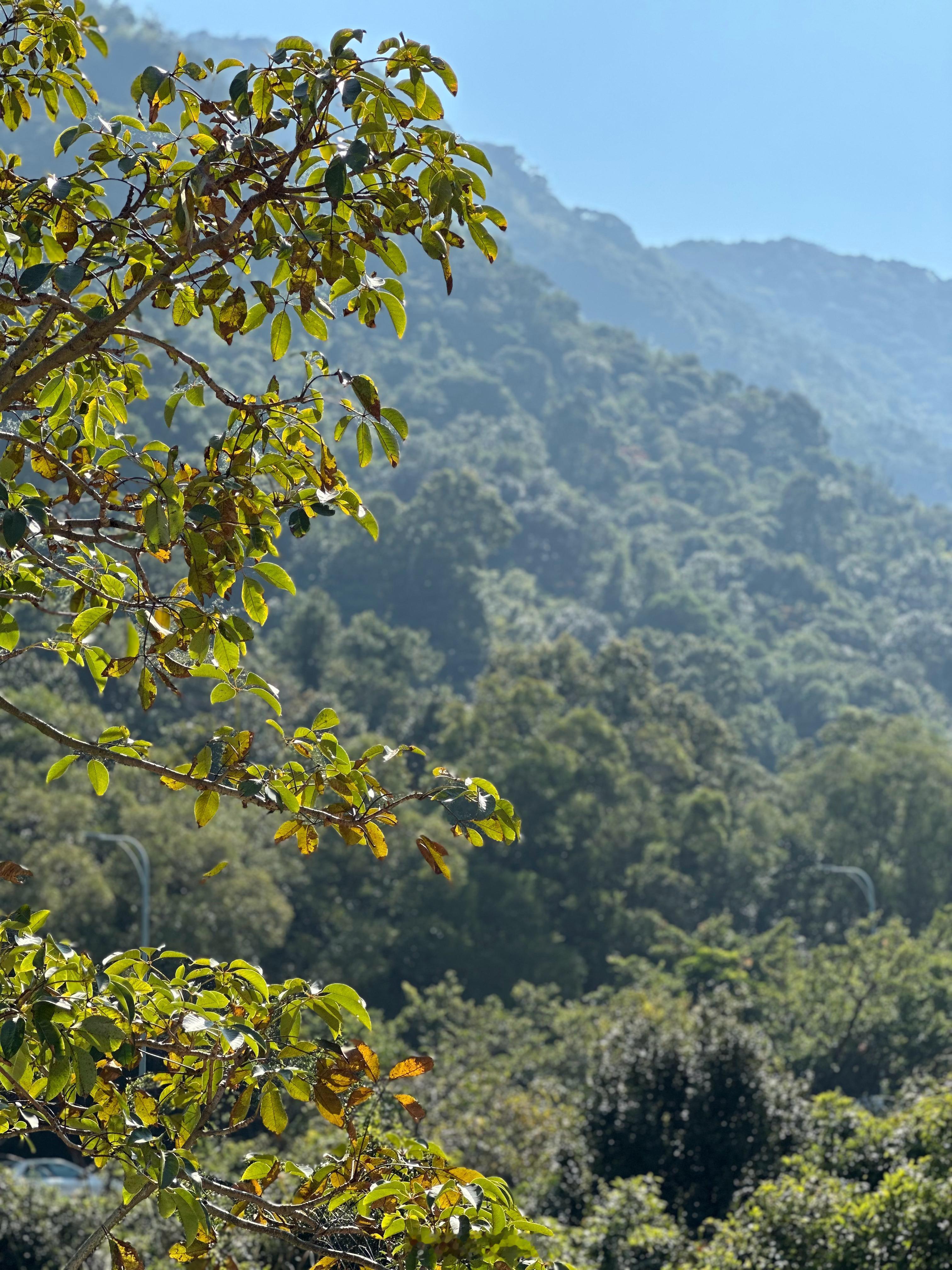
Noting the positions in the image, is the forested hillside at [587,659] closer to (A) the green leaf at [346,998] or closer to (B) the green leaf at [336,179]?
(B) the green leaf at [336,179]

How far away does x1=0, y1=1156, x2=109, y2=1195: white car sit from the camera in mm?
16156

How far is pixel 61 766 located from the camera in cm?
277

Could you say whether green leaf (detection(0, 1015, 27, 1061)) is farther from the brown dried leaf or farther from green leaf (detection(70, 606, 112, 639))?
green leaf (detection(70, 606, 112, 639))

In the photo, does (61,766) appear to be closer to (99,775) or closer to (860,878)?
(99,775)

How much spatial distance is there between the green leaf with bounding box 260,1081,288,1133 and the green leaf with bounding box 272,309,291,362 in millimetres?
1401

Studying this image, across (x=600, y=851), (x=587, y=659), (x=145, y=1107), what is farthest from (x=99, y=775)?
(x=587, y=659)

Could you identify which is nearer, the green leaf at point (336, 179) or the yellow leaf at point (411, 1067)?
the green leaf at point (336, 179)

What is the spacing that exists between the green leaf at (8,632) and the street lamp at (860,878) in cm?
2657

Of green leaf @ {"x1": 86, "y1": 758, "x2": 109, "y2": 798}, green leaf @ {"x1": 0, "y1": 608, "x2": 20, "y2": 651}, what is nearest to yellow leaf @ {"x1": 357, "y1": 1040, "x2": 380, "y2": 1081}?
green leaf @ {"x1": 86, "y1": 758, "x2": 109, "y2": 798}

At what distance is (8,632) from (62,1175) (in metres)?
19.8

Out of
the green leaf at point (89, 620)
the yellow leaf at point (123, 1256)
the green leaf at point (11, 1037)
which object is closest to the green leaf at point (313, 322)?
the green leaf at point (89, 620)

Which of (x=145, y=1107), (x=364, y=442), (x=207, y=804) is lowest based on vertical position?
(x=145, y=1107)

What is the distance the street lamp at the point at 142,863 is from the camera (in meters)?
19.2

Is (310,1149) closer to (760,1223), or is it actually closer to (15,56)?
(760,1223)
